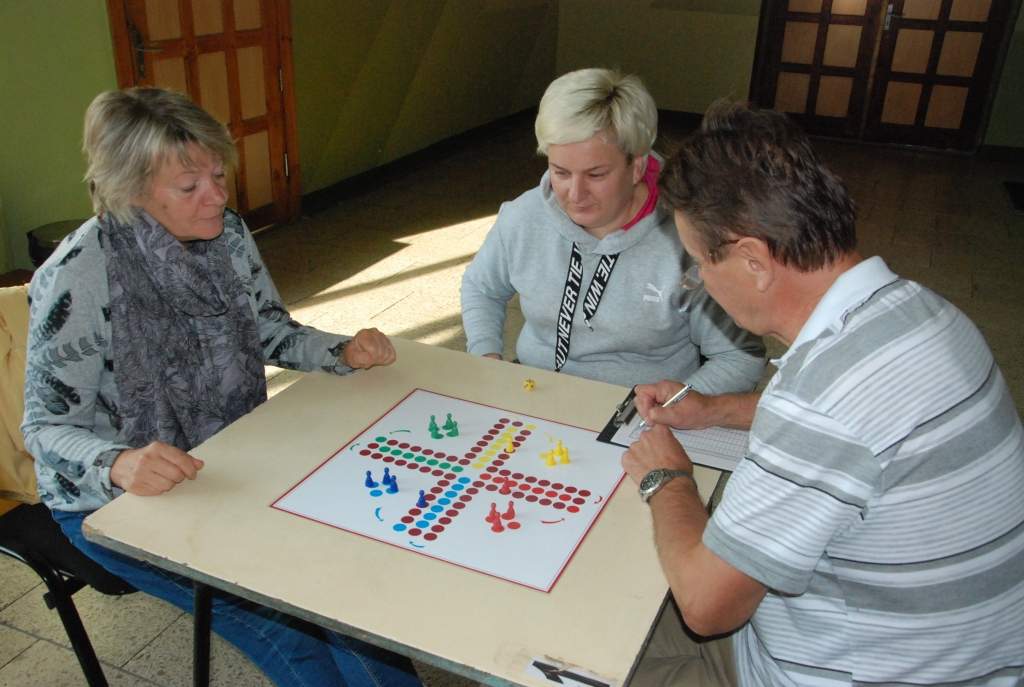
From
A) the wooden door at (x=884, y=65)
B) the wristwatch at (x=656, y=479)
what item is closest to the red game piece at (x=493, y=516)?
the wristwatch at (x=656, y=479)

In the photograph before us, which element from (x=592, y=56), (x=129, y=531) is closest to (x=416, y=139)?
(x=592, y=56)

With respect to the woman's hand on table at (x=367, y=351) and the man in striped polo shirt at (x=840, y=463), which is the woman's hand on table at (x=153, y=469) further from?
the man in striped polo shirt at (x=840, y=463)

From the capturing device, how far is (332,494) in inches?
55.1

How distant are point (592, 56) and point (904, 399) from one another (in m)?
7.97

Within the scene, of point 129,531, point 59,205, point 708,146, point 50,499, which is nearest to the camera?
point 708,146

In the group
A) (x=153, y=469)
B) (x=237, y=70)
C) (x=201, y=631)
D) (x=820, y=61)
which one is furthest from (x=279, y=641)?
(x=820, y=61)

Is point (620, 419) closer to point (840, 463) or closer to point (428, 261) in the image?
point (840, 463)

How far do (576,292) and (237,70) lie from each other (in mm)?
3404

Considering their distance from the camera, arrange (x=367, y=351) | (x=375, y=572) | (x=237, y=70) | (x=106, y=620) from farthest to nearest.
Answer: (x=237, y=70), (x=106, y=620), (x=367, y=351), (x=375, y=572)

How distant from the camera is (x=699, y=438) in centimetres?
160

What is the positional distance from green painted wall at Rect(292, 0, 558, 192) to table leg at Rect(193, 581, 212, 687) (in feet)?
13.2

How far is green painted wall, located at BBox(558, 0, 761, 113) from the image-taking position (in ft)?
25.7

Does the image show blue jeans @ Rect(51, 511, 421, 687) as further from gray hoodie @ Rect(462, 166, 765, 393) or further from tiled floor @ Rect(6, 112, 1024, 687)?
gray hoodie @ Rect(462, 166, 765, 393)

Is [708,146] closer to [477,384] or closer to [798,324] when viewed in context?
[798,324]
